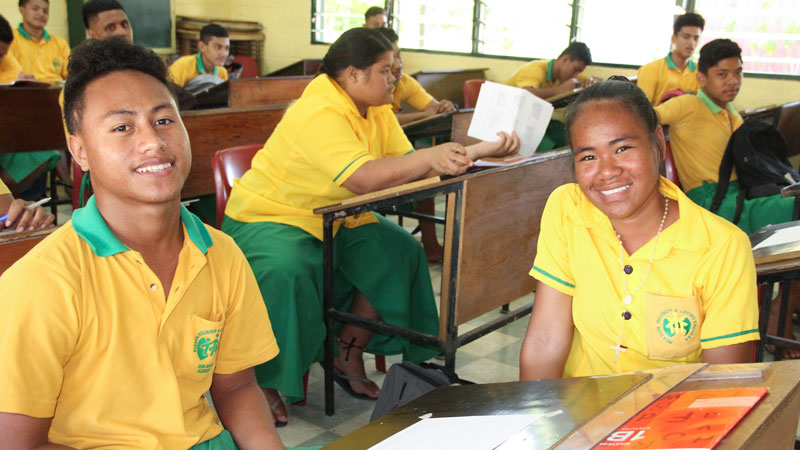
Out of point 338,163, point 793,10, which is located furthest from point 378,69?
point 793,10

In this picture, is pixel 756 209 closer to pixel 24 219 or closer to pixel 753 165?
pixel 753 165

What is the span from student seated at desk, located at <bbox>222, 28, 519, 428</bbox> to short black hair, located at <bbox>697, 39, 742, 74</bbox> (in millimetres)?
1727

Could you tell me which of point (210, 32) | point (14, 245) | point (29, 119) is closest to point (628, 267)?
point (14, 245)

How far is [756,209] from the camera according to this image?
346 centimetres

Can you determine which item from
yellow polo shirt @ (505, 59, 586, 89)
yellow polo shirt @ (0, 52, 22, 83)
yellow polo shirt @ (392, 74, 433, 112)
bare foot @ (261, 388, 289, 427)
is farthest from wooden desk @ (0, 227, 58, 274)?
yellow polo shirt @ (505, 59, 586, 89)

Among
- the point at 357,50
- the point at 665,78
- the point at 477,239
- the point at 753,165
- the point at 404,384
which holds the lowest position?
Answer: the point at 404,384

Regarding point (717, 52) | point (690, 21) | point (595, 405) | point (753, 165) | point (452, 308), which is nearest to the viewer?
point (595, 405)

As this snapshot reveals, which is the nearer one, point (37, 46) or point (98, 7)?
point (98, 7)

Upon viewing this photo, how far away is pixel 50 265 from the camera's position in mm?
1043

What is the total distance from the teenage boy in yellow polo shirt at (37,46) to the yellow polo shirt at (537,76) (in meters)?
3.56

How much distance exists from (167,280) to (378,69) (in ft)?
5.45

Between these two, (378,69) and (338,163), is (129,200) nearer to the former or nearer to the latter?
(338,163)

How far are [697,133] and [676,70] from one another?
1.95 metres

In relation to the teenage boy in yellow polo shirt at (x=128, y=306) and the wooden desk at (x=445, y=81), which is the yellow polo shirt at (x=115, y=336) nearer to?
the teenage boy in yellow polo shirt at (x=128, y=306)
